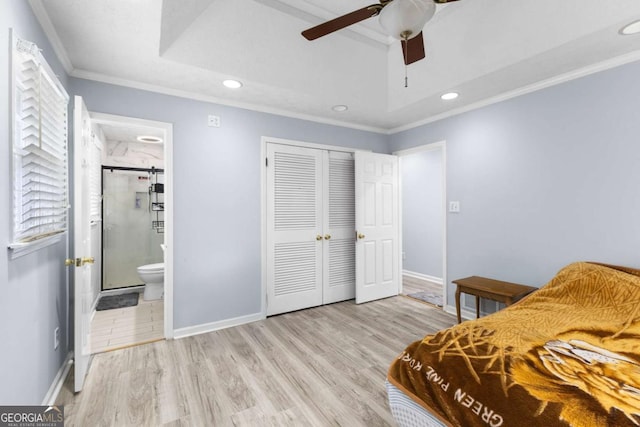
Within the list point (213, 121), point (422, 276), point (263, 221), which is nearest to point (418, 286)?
point (422, 276)

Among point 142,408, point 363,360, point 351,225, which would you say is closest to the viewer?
point 142,408

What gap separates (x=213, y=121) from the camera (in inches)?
120

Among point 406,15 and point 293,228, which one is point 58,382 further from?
point 406,15

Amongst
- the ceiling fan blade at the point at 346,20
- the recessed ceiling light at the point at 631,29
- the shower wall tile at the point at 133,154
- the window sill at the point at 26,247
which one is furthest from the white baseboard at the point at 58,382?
the recessed ceiling light at the point at 631,29

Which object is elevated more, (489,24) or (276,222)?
(489,24)

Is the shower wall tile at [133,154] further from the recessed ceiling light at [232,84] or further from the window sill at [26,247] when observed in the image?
the window sill at [26,247]

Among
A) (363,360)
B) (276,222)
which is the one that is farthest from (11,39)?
(363,360)

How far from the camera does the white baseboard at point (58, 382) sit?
73.0 inches

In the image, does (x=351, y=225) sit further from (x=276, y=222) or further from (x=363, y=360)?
(x=363, y=360)

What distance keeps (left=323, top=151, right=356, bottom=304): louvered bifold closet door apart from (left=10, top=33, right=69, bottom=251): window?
2.59 m

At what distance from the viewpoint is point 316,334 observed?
2.94m

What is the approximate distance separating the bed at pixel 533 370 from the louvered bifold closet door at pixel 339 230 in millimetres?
2167

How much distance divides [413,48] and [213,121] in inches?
79.7

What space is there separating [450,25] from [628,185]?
196cm
